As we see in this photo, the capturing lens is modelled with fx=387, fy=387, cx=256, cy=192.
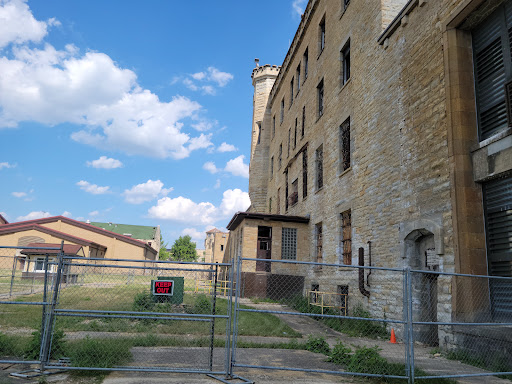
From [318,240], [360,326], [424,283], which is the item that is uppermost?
[318,240]

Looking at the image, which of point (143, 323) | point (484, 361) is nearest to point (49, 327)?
point (143, 323)

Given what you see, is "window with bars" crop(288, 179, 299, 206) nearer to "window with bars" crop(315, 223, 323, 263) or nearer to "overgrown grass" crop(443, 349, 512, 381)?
"window with bars" crop(315, 223, 323, 263)

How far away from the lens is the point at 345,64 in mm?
17203

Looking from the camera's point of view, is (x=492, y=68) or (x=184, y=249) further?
(x=184, y=249)

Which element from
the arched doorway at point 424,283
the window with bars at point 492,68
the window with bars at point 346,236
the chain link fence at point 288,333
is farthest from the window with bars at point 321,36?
the arched doorway at point 424,283

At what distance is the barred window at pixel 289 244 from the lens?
21312 mm

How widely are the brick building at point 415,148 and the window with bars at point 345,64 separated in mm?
50

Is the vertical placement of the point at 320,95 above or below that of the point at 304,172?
above

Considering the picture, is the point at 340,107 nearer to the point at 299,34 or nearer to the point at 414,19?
the point at 414,19

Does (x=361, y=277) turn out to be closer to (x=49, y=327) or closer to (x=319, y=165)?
(x=319, y=165)

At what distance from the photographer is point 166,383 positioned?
5492 mm

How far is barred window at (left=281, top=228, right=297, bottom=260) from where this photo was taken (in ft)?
69.9

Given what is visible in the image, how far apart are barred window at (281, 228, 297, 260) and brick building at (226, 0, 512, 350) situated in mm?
395

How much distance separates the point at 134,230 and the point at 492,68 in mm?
73092
